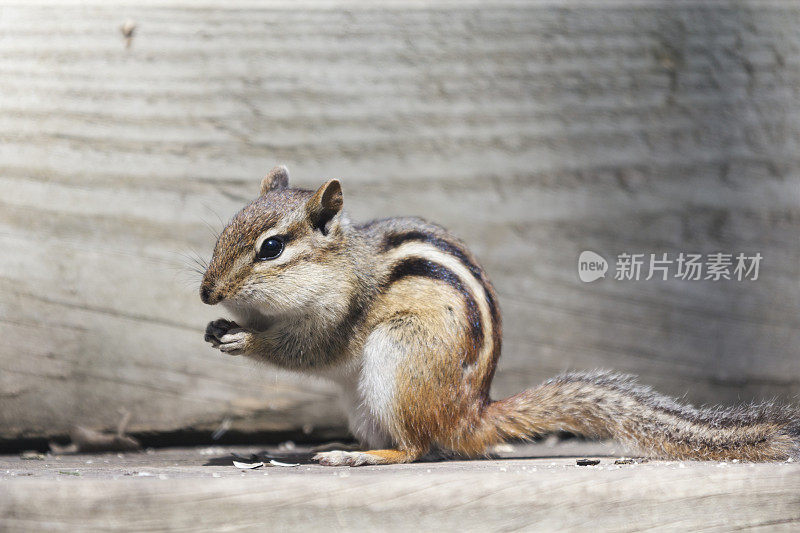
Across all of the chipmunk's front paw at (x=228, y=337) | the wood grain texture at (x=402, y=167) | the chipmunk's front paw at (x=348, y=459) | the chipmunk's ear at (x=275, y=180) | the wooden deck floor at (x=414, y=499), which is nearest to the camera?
the wooden deck floor at (x=414, y=499)

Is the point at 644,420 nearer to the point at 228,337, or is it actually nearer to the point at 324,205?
the point at 324,205

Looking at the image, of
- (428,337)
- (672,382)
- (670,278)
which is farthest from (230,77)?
(672,382)

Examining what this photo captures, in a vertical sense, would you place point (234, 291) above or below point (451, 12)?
below

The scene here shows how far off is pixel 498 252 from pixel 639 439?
767 mm

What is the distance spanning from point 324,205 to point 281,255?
0.17 meters

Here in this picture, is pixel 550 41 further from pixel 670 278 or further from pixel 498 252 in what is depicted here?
pixel 670 278

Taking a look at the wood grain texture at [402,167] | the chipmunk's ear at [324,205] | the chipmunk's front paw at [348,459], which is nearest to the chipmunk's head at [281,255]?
the chipmunk's ear at [324,205]

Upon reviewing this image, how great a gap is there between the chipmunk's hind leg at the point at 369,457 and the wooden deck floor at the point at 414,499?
29 cm

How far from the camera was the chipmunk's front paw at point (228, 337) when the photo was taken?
211cm

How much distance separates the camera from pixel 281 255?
2.03 metres

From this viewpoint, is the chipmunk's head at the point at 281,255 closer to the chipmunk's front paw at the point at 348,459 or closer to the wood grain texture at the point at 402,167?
the chipmunk's front paw at the point at 348,459

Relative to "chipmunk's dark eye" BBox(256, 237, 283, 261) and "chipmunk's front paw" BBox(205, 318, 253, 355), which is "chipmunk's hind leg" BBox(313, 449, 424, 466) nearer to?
"chipmunk's front paw" BBox(205, 318, 253, 355)

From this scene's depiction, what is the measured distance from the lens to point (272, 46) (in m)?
2.53

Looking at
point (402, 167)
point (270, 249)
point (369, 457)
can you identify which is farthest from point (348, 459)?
point (402, 167)
